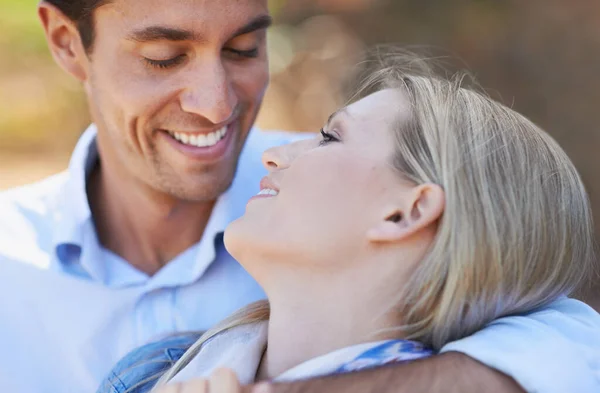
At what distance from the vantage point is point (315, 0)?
286 inches

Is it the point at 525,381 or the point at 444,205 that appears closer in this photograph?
the point at 525,381

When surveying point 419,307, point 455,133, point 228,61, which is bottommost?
point 419,307

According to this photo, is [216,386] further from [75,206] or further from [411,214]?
[75,206]

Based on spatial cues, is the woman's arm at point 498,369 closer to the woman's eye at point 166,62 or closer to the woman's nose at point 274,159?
the woman's nose at point 274,159

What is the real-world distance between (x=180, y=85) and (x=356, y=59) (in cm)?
466

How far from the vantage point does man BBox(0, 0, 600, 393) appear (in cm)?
235

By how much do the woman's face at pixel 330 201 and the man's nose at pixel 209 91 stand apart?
51cm

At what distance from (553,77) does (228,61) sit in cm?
403

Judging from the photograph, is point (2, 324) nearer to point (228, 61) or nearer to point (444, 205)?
point (228, 61)

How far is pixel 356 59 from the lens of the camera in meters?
6.88

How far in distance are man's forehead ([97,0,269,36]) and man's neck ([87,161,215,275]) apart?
572 millimetres

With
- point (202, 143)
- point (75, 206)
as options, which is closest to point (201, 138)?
point (202, 143)

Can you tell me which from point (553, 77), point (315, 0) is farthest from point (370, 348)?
point (315, 0)

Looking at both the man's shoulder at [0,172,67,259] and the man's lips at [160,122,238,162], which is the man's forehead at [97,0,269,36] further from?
the man's shoulder at [0,172,67,259]
